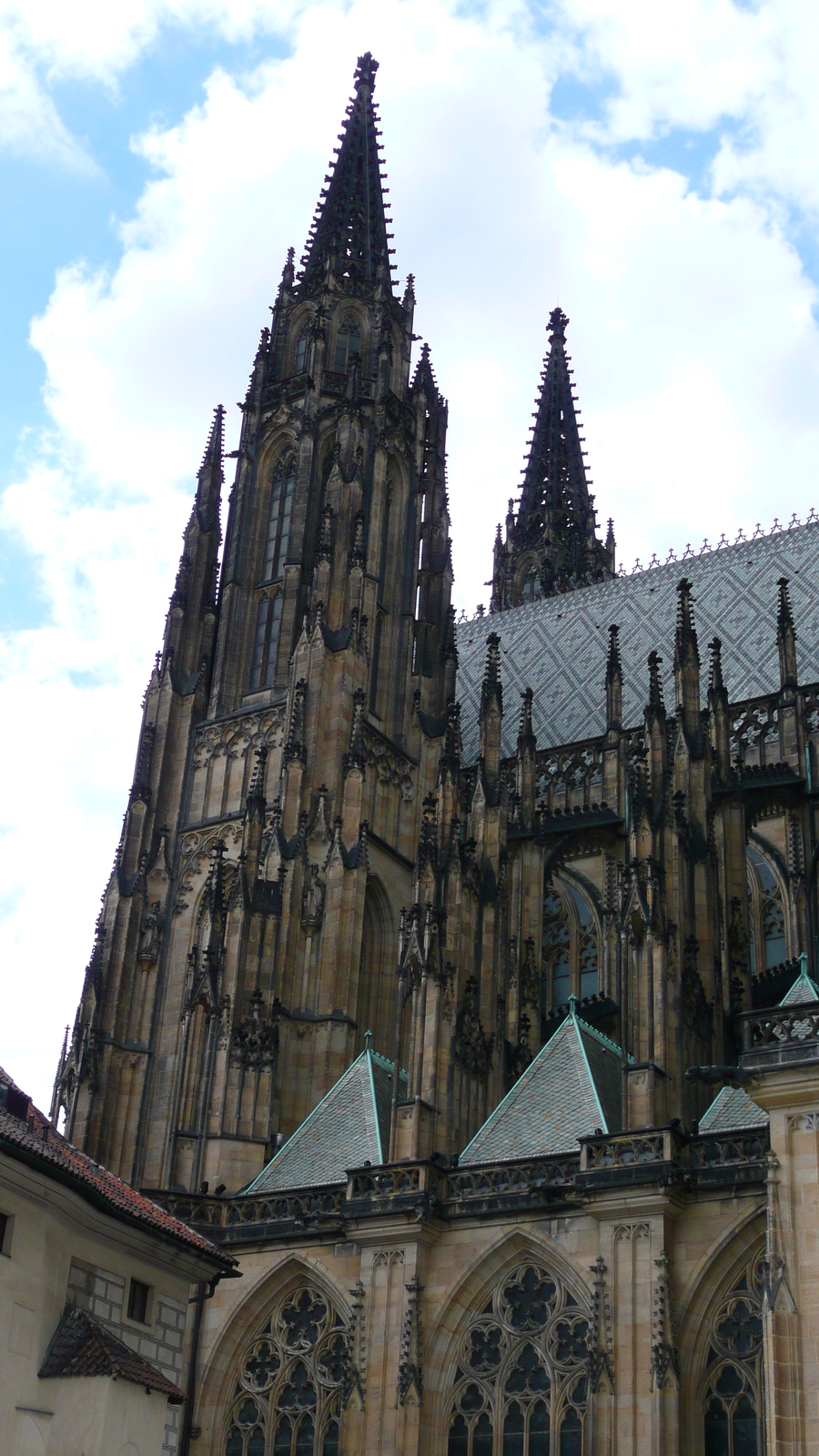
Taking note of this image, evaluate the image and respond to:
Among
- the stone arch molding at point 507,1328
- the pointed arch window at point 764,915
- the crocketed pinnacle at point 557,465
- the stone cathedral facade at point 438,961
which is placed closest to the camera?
the stone cathedral facade at point 438,961

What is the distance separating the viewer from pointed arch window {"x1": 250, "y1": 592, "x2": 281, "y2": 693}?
128ft

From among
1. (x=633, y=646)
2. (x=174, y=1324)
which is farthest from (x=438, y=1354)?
(x=633, y=646)

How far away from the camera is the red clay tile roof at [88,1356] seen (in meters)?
19.7

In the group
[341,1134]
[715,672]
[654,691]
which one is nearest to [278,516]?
[715,672]

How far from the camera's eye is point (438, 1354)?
997 inches

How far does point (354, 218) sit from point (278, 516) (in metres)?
10.1

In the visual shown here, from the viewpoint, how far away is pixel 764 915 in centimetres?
3456

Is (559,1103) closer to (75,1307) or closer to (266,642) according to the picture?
(75,1307)

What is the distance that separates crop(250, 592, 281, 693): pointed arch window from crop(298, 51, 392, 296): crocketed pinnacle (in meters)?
9.28

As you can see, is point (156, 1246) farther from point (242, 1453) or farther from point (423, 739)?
point (423, 739)

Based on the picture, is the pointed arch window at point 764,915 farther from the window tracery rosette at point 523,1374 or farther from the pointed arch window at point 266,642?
the pointed arch window at point 266,642

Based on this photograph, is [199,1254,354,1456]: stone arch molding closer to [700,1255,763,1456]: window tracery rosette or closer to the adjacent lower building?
the adjacent lower building

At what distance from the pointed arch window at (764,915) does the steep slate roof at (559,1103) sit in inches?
218

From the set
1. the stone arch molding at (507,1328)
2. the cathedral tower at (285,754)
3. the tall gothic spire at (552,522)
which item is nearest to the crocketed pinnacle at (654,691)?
the cathedral tower at (285,754)
